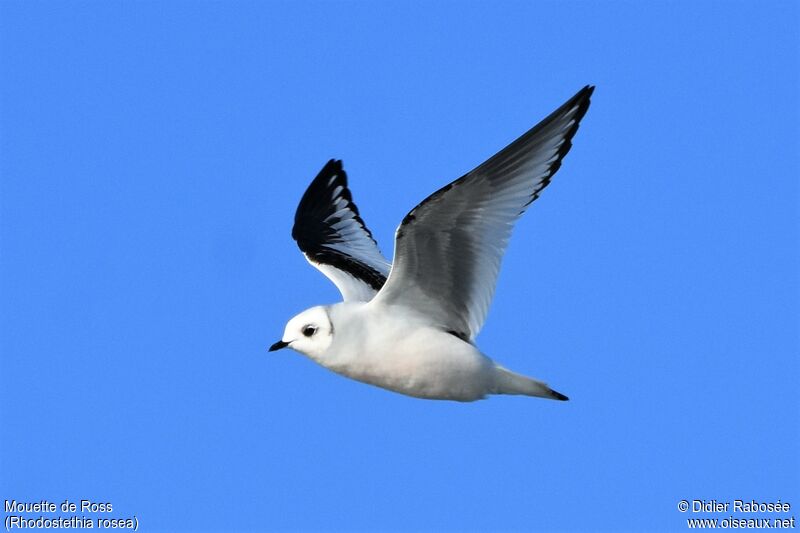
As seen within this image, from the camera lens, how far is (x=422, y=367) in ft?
22.8

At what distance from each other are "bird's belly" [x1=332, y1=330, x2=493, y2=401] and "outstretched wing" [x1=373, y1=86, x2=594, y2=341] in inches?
9.0

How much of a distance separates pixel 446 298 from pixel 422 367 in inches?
18.3

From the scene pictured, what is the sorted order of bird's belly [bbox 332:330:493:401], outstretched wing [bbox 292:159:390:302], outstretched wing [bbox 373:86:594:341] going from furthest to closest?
outstretched wing [bbox 292:159:390:302], bird's belly [bbox 332:330:493:401], outstretched wing [bbox 373:86:594:341]

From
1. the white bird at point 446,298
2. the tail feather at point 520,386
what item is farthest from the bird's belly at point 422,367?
the tail feather at point 520,386

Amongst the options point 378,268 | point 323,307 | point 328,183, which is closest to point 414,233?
point 323,307

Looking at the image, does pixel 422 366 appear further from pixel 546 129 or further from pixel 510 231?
pixel 546 129

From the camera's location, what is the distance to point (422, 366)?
693 cm

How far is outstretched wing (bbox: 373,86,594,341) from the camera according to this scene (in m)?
6.64

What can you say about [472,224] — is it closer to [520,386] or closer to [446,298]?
[446,298]

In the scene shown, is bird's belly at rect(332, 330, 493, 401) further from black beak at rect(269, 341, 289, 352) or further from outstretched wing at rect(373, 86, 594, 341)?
black beak at rect(269, 341, 289, 352)

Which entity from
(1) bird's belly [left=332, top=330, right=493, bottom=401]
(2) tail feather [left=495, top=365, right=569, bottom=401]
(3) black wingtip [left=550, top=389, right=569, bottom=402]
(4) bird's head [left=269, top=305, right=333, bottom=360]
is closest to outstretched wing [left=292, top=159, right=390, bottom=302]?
(4) bird's head [left=269, top=305, right=333, bottom=360]

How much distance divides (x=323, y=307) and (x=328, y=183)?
3.07m

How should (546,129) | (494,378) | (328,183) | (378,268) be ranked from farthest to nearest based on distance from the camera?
(328,183) < (378,268) < (494,378) < (546,129)

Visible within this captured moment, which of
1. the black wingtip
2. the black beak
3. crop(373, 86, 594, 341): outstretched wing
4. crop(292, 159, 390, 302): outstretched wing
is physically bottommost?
the black wingtip
